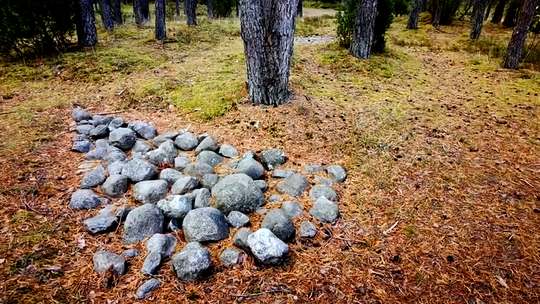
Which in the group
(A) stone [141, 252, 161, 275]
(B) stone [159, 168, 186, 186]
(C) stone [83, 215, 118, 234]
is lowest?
(A) stone [141, 252, 161, 275]

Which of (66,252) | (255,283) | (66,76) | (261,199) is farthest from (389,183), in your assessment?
(66,76)

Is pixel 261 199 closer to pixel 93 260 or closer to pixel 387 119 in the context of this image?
pixel 93 260

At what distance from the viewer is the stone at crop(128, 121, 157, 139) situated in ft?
12.8

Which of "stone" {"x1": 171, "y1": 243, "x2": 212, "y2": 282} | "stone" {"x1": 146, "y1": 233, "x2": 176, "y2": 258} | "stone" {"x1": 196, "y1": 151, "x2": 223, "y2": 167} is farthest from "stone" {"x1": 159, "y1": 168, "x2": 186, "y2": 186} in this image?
"stone" {"x1": 171, "y1": 243, "x2": 212, "y2": 282}

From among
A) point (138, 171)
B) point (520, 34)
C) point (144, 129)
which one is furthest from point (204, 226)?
point (520, 34)

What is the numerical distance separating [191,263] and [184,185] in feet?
3.13

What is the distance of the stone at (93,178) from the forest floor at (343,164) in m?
0.14

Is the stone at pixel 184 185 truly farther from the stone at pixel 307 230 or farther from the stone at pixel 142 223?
the stone at pixel 307 230

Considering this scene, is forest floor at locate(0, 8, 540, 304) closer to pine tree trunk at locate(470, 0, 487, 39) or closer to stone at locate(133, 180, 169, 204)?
stone at locate(133, 180, 169, 204)

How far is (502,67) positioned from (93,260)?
8317 millimetres

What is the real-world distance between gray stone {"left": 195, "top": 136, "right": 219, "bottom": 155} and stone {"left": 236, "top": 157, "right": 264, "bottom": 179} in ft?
1.71

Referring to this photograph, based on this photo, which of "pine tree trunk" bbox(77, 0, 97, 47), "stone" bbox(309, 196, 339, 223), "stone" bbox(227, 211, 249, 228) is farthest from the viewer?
"pine tree trunk" bbox(77, 0, 97, 47)

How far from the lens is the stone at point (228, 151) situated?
344 cm

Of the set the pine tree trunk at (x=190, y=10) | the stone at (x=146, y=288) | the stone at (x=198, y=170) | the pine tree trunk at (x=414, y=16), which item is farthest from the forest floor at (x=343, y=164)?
the pine tree trunk at (x=414, y=16)
